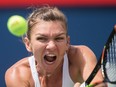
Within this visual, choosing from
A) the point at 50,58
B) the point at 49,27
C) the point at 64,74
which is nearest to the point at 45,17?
the point at 49,27

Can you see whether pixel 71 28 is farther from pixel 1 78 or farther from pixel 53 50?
pixel 53 50

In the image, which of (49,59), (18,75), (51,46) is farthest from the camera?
(18,75)

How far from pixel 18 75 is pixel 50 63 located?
20 centimetres

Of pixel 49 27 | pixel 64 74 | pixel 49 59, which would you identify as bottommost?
pixel 64 74

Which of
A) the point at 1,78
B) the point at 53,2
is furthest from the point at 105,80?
the point at 1,78

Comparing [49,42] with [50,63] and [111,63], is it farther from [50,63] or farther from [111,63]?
[111,63]

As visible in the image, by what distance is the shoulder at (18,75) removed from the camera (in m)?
1.77

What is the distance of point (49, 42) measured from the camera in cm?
158

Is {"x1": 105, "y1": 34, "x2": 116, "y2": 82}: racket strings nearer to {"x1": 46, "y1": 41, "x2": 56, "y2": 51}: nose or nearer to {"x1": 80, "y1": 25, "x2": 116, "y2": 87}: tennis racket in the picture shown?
{"x1": 80, "y1": 25, "x2": 116, "y2": 87}: tennis racket

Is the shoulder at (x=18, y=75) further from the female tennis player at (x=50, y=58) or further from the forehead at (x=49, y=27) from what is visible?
the forehead at (x=49, y=27)

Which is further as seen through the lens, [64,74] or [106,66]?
[64,74]

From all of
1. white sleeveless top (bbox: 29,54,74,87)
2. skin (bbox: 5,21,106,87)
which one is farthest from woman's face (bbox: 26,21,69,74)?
white sleeveless top (bbox: 29,54,74,87)

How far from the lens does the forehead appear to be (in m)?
1.60

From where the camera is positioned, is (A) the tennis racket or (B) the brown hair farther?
(B) the brown hair
